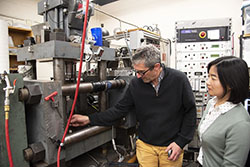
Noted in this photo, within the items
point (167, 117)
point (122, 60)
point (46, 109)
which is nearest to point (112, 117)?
point (167, 117)

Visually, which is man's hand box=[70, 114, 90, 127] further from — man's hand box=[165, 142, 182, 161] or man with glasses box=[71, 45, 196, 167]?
man's hand box=[165, 142, 182, 161]

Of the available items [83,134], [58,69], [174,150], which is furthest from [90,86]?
[174,150]

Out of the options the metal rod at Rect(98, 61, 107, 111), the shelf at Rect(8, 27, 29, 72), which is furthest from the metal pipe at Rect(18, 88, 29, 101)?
the shelf at Rect(8, 27, 29, 72)

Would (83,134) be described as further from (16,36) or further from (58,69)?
(16,36)

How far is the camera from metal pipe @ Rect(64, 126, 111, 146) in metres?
1.03

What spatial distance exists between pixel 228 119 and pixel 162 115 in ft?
1.64

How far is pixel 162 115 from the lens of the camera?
1.26m

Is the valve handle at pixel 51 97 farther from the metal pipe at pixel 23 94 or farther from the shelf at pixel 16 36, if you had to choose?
the shelf at pixel 16 36

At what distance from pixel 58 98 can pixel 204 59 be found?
7.00 ft

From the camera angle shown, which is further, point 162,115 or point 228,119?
point 162,115

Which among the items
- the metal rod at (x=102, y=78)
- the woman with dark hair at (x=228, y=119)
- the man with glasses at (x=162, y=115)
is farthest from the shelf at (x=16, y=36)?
the woman with dark hair at (x=228, y=119)

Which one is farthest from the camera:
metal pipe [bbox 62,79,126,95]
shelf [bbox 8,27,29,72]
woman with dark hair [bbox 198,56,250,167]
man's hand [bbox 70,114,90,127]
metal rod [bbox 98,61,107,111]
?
shelf [bbox 8,27,29,72]

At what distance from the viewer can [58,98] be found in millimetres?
917

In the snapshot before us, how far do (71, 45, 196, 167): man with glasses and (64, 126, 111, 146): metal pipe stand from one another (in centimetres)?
5
